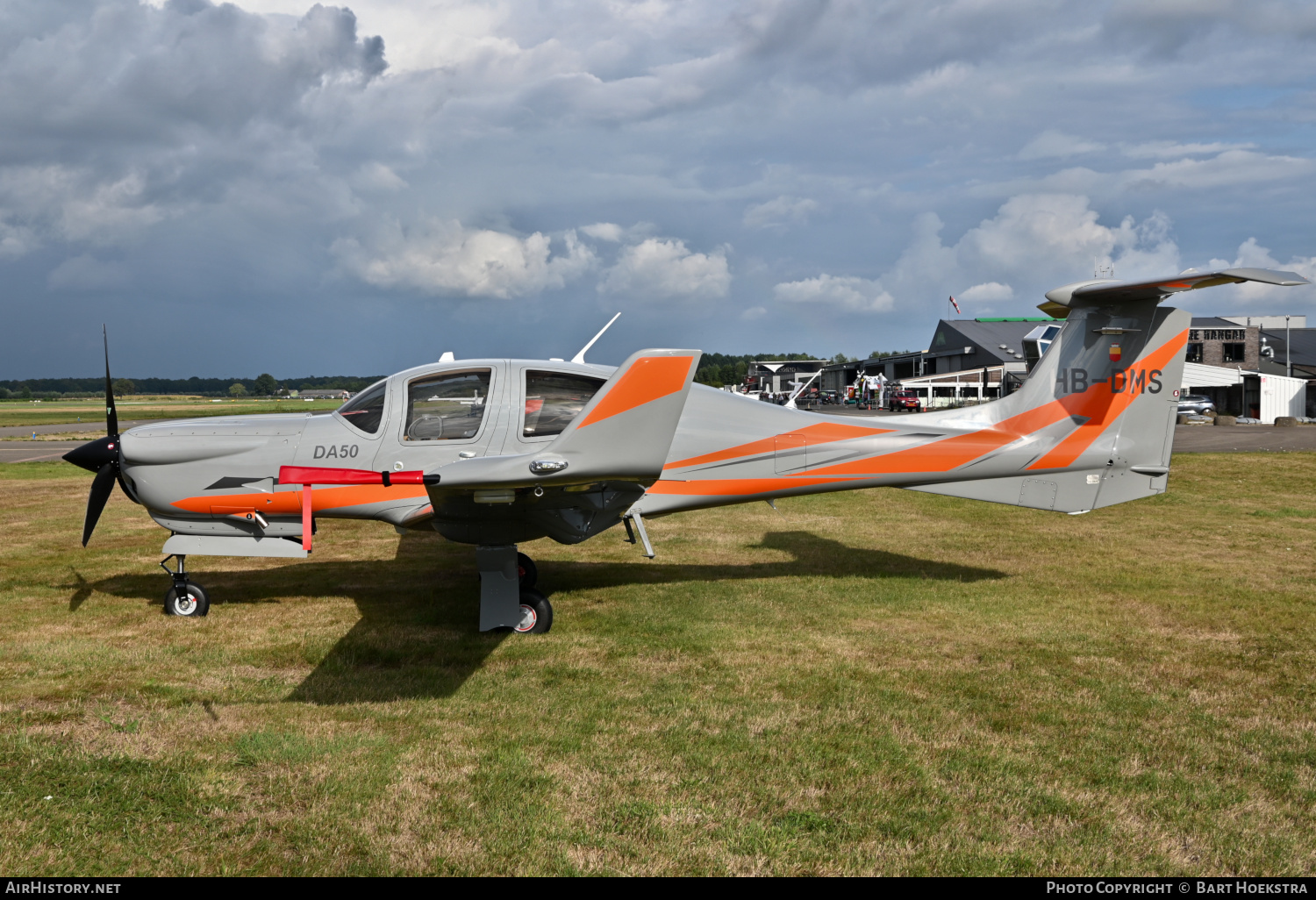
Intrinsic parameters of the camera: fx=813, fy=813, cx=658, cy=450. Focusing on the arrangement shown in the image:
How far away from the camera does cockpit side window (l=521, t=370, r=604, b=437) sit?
282 inches

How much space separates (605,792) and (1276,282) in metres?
6.47

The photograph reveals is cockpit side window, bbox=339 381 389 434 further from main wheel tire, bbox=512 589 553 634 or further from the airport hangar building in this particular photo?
the airport hangar building

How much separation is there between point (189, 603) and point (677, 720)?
16.8 ft

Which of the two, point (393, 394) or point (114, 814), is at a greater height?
point (393, 394)

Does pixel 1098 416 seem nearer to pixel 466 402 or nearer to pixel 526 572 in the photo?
pixel 526 572

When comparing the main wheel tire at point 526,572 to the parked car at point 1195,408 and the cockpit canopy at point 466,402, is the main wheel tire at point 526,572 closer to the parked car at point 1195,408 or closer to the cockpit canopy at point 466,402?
the cockpit canopy at point 466,402

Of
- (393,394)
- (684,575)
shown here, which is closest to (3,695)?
(393,394)

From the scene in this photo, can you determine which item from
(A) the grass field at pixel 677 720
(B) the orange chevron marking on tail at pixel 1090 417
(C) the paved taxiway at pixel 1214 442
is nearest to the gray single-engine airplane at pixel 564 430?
(B) the orange chevron marking on tail at pixel 1090 417

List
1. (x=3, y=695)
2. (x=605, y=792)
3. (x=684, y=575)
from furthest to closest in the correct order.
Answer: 1. (x=684, y=575)
2. (x=3, y=695)
3. (x=605, y=792)

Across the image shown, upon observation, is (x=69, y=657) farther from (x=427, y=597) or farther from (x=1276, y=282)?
(x=1276, y=282)

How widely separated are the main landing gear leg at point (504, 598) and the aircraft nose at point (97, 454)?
11.0ft

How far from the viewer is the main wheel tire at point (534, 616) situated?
691cm

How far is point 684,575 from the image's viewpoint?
9.09m
